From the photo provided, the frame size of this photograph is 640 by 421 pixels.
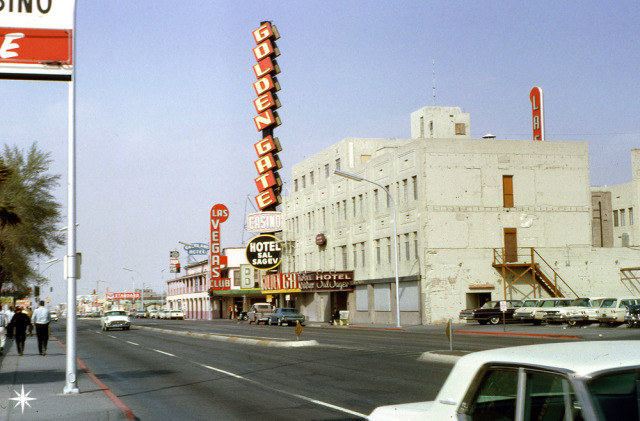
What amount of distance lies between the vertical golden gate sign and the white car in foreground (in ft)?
239

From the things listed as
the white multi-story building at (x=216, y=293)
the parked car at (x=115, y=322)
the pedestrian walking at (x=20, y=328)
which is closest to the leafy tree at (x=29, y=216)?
the parked car at (x=115, y=322)

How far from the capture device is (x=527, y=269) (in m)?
48.9

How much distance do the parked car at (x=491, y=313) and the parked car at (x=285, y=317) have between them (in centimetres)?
1566

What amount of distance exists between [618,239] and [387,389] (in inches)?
2416

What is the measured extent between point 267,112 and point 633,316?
4897 centimetres

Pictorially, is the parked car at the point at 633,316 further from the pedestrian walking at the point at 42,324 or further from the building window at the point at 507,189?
the pedestrian walking at the point at 42,324

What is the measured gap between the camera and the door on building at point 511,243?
50000 millimetres

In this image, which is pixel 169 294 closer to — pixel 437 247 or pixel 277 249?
pixel 277 249

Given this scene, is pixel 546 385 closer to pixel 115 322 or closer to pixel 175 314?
pixel 115 322

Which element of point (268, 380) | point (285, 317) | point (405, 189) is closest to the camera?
point (268, 380)

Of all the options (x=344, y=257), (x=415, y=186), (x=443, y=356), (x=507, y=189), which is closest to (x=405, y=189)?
(x=415, y=186)

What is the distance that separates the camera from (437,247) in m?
49.2

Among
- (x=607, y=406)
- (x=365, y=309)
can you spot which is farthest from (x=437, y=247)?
(x=607, y=406)

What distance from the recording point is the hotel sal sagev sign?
13.0m
